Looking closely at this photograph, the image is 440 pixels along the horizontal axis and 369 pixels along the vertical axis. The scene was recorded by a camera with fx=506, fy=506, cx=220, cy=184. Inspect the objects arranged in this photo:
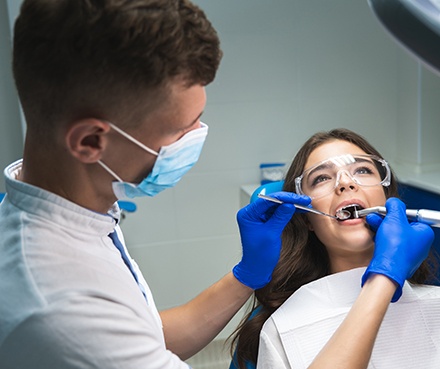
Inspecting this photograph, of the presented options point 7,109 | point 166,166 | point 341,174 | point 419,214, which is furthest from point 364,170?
point 7,109

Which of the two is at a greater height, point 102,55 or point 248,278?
point 102,55

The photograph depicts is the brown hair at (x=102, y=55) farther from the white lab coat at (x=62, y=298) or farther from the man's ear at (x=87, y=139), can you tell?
the white lab coat at (x=62, y=298)

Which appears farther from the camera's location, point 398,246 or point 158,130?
point 398,246

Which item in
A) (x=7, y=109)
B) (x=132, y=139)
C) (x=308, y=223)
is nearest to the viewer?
(x=132, y=139)

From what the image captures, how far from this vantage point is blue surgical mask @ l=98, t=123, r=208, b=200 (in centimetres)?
96

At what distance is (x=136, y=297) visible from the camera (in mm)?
934

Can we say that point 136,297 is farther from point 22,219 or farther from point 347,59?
point 347,59

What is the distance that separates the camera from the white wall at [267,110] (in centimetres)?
265

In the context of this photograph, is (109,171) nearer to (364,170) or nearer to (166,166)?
(166,166)

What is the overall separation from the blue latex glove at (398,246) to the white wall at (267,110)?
1.38m

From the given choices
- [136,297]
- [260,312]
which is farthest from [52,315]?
[260,312]

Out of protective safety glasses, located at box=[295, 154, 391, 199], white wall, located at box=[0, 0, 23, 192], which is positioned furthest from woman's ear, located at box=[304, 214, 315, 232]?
white wall, located at box=[0, 0, 23, 192]

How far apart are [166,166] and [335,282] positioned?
0.83 metres

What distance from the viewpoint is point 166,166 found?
990mm
